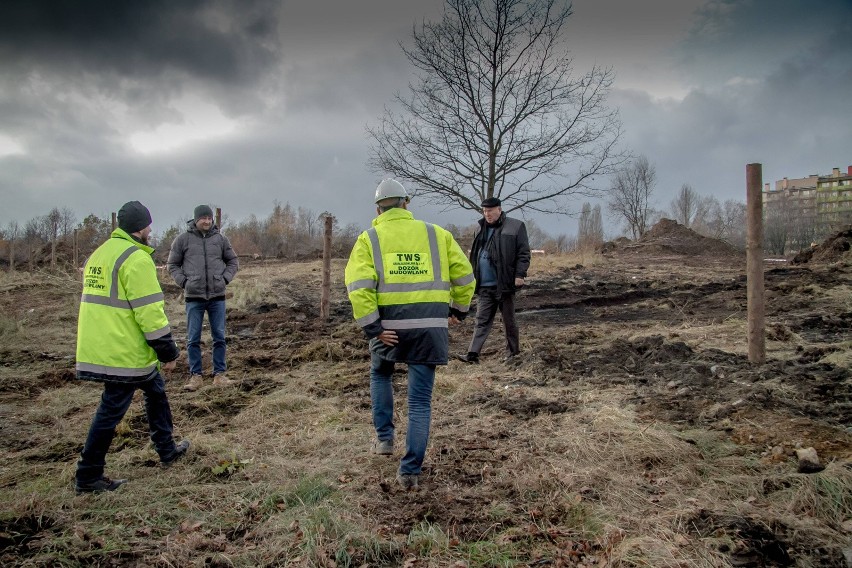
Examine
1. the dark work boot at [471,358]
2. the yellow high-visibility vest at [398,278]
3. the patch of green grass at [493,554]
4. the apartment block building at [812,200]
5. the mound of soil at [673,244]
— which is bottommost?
the patch of green grass at [493,554]

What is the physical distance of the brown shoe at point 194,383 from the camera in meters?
6.08

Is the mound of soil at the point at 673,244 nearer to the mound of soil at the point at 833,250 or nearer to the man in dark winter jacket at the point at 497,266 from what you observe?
the mound of soil at the point at 833,250

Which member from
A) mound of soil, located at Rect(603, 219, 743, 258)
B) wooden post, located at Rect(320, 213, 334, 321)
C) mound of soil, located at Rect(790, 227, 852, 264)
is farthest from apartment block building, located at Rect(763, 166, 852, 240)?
wooden post, located at Rect(320, 213, 334, 321)

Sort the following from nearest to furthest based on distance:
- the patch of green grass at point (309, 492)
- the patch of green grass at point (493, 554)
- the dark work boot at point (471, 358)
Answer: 1. the patch of green grass at point (493, 554)
2. the patch of green grass at point (309, 492)
3. the dark work boot at point (471, 358)

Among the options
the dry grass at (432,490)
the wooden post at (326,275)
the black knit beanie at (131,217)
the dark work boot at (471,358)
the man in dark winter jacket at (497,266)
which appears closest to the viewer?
the dry grass at (432,490)

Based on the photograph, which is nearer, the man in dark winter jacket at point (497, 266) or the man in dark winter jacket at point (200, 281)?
the man in dark winter jacket at point (200, 281)

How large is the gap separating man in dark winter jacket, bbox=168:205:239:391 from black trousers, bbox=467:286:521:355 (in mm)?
2999

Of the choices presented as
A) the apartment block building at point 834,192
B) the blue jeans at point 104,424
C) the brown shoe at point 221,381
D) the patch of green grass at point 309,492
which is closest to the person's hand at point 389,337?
the patch of green grass at point 309,492

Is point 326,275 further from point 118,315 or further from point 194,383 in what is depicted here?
point 118,315

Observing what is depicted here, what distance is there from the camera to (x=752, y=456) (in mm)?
3678

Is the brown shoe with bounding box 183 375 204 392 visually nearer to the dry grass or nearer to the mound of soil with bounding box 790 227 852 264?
the dry grass

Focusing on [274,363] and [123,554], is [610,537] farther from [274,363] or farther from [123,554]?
[274,363]

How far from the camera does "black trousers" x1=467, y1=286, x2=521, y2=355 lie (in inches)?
273

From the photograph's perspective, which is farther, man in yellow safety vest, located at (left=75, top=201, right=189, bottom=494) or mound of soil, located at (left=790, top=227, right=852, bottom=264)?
mound of soil, located at (left=790, top=227, right=852, bottom=264)
